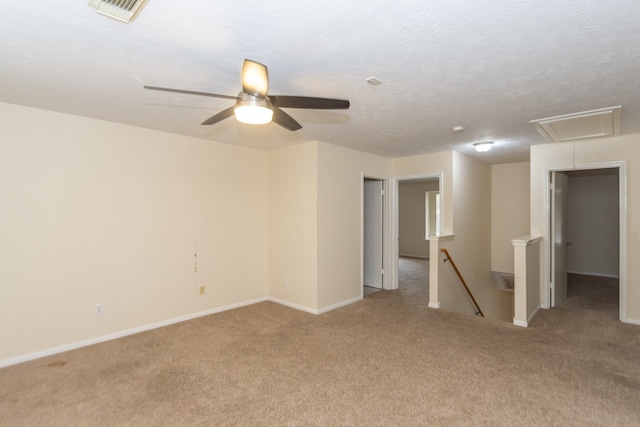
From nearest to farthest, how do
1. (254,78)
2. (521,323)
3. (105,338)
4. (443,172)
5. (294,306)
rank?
(254,78) < (105,338) < (521,323) < (294,306) < (443,172)

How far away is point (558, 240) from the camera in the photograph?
4.93 m

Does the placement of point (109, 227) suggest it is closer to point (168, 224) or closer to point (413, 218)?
point (168, 224)

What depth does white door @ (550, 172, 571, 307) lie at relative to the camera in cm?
472

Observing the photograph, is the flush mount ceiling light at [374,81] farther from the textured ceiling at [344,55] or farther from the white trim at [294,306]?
the white trim at [294,306]

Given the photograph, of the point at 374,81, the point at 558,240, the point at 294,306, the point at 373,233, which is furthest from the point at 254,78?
the point at 558,240

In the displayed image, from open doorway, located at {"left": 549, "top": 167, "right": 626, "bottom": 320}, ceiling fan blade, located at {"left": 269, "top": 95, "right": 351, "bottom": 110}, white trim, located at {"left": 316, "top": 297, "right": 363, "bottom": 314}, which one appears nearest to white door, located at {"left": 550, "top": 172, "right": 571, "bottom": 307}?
open doorway, located at {"left": 549, "top": 167, "right": 626, "bottom": 320}

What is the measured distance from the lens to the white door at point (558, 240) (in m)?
4.72

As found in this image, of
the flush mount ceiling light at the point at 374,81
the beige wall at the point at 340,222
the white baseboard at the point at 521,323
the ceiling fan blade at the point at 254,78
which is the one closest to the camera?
the ceiling fan blade at the point at 254,78

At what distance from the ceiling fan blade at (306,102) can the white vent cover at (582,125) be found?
2532 millimetres

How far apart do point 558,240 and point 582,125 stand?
2.07 meters

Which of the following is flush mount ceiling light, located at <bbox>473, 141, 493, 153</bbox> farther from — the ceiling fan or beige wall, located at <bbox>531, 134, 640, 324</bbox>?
the ceiling fan

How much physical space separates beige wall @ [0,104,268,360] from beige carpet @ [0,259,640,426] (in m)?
0.37

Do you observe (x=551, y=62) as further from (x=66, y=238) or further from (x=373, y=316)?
(x=66, y=238)

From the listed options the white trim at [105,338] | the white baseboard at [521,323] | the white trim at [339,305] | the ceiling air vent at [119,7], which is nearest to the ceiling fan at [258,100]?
the ceiling air vent at [119,7]
